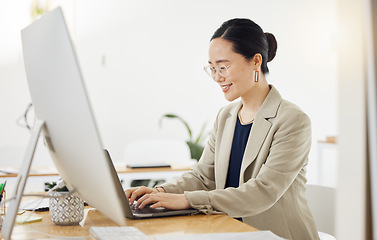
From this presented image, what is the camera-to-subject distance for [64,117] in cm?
83

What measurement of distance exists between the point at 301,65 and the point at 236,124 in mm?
2971

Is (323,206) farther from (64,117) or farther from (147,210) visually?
(64,117)

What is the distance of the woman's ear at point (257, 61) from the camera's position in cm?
174

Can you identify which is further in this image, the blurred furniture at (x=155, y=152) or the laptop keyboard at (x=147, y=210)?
the blurred furniture at (x=155, y=152)

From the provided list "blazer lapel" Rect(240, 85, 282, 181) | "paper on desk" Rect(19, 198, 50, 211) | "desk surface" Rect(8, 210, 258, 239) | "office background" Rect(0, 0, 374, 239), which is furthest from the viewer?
"office background" Rect(0, 0, 374, 239)

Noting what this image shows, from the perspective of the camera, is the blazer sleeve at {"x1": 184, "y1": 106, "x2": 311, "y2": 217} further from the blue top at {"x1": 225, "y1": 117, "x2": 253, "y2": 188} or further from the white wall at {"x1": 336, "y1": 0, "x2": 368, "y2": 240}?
the white wall at {"x1": 336, "y1": 0, "x2": 368, "y2": 240}

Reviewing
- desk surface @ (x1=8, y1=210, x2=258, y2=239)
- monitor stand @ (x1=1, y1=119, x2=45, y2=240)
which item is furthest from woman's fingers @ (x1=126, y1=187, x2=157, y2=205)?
monitor stand @ (x1=1, y1=119, x2=45, y2=240)

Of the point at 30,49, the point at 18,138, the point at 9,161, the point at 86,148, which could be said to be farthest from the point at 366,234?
the point at 18,138

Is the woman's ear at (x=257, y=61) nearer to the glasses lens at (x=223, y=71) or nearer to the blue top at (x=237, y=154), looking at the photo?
the glasses lens at (x=223, y=71)

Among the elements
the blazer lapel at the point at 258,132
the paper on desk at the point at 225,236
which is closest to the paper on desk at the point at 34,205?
the paper on desk at the point at 225,236

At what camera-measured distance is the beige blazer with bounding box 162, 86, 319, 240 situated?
55.4 inches

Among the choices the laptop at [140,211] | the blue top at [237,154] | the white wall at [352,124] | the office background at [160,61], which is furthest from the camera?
the office background at [160,61]

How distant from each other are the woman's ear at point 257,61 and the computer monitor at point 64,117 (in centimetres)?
93

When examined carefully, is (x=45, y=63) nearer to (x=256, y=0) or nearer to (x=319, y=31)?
(x=256, y=0)
